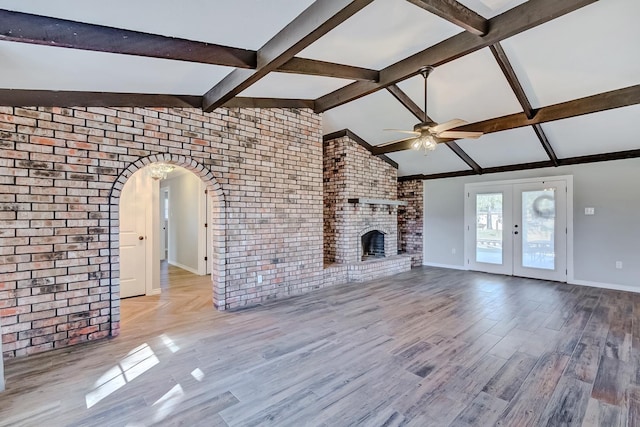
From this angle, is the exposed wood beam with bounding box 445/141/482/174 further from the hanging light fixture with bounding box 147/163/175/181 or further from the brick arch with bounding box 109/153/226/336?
the hanging light fixture with bounding box 147/163/175/181

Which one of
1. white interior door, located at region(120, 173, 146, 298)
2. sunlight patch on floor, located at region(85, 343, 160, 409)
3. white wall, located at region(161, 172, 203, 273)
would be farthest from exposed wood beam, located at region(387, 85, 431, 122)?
white wall, located at region(161, 172, 203, 273)

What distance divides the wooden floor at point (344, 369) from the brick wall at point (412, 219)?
371 cm

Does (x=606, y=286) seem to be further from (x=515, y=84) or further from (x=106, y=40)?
(x=106, y=40)

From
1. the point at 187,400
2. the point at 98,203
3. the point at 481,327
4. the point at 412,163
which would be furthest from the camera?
the point at 412,163

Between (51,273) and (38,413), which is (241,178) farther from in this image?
(38,413)

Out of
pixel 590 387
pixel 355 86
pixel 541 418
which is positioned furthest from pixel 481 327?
pixel 355 86

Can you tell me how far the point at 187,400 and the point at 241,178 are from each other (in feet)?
8.94

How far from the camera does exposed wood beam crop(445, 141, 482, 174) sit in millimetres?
5816

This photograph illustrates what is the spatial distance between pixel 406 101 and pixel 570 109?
2.13 m

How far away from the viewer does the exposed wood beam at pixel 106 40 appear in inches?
71.7

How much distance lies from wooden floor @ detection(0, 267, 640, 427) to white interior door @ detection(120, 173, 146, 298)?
1.62 ft

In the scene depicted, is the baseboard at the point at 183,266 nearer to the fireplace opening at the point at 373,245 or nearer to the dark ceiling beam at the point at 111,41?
the fireplace opening at the point at 373,245

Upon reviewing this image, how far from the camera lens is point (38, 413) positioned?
6.43 ft

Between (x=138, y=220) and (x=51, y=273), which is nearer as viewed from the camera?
(x=51, y=273)
